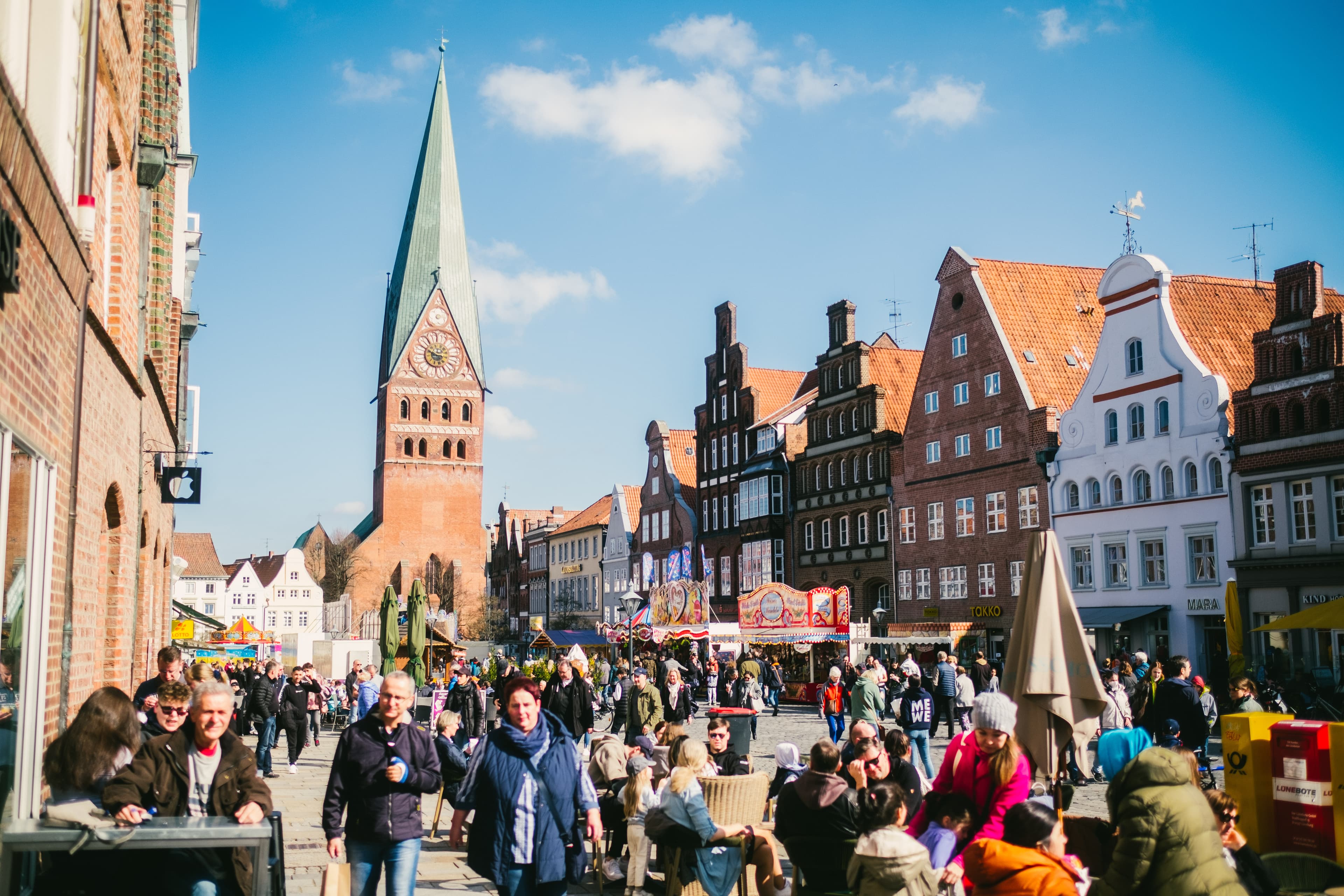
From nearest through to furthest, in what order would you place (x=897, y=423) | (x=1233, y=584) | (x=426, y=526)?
(x=1233, y=584) < (x=897, y=423) < (x=426, y=526)

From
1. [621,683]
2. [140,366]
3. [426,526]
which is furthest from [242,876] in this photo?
[426,526]

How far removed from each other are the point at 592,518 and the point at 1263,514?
52955 mm

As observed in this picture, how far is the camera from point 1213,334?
36156 mm

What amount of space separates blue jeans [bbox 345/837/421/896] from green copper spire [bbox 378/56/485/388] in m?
85.8

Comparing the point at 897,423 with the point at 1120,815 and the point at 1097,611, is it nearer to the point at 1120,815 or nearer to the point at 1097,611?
the point at 1097,611

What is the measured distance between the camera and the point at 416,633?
35.2 meters

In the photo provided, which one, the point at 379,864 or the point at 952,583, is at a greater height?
the point at 952,583

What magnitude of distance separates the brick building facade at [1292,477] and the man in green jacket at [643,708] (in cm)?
1849

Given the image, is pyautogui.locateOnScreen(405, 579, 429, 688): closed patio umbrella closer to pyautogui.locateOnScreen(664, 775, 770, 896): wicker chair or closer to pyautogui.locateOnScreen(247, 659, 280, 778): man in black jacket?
pyautogui.locateOnScreen(247, 659, 280, 778): man in black jacket

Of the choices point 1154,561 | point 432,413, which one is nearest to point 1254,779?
point 1154,561

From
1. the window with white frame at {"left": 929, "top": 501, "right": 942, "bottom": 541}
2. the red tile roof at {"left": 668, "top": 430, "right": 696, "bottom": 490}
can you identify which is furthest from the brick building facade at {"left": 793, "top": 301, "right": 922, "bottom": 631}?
the red tile roof at {"left": 668, "top": 430, "right": 696, "bottom": 490}

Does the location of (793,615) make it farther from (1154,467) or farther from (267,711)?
(267,711)

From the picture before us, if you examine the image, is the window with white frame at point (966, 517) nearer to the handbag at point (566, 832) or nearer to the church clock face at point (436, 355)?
the handbag at point (566, 832)

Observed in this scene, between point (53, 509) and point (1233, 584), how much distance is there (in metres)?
23.6
